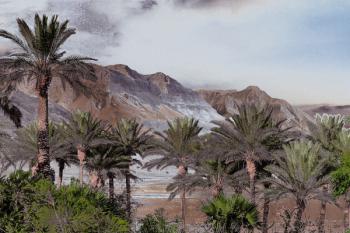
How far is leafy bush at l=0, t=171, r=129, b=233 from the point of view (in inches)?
422

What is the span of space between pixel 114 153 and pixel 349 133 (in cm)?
1410

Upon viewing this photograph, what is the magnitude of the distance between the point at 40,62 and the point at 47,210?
12.0m

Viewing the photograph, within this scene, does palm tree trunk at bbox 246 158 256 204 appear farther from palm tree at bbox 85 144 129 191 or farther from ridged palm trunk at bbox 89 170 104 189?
ridged palm trunk at bbox 89 170 104 189

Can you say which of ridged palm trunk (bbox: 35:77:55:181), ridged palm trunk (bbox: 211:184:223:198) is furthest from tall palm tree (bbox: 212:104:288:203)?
ridged palm trunk (bbox: 35:77:55:181)

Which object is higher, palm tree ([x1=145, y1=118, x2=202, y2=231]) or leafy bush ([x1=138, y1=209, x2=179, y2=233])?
palm tree ([x1=145, y1=118, x2=202, y2=231])

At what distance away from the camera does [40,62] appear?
22.5 m

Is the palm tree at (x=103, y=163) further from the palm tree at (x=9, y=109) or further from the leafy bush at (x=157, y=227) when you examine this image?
the leafy bush at (x=157, y=227)

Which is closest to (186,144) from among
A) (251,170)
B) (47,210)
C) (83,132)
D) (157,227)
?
(83,132)

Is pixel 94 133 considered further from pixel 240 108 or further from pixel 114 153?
pixel 240 108

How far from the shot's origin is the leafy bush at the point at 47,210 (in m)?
10.7

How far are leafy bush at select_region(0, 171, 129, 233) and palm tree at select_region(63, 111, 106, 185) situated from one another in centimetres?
1771

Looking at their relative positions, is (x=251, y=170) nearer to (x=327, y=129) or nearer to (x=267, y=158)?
(x=267, y=158)

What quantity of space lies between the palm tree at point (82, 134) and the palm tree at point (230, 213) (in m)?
15.7

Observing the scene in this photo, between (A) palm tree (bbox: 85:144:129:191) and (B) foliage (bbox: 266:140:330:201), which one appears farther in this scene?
(A) palm tree (bbox: 85:144:129:191)
